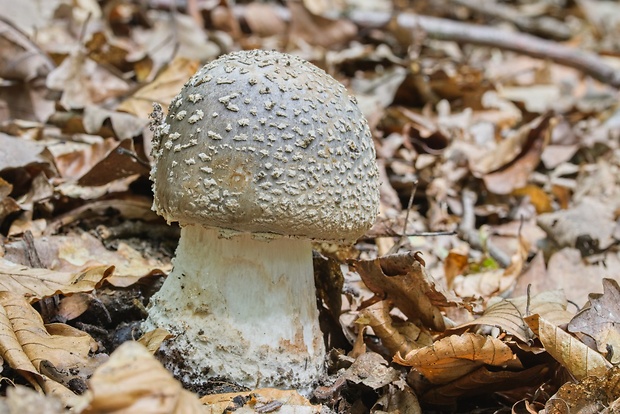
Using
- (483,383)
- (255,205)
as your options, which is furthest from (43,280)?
(483,383)

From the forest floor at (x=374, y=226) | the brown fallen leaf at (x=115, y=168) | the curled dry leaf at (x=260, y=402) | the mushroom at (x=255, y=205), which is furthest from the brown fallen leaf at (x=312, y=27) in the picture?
the curled dry leaf at (x=260, y=402)

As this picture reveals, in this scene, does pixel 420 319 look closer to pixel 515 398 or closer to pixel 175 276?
pixel 515 398

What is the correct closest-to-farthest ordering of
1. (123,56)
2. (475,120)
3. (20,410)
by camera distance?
1. (20,410)
2. (123,56)
3. (475,120)

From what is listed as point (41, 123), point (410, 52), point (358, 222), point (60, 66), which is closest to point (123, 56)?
point (60, 66)

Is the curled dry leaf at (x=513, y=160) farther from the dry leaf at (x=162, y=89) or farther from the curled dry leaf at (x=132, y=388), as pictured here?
the curled dry leaf at (x=132, y=388)

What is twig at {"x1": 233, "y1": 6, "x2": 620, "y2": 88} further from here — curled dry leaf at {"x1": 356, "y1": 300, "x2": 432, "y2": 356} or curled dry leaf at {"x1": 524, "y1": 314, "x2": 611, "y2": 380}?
curled dry leaf at {"x1": 524, "y1": 314, "x2": 611, "y2": 380}

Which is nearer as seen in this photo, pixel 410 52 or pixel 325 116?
pixel 325 116
